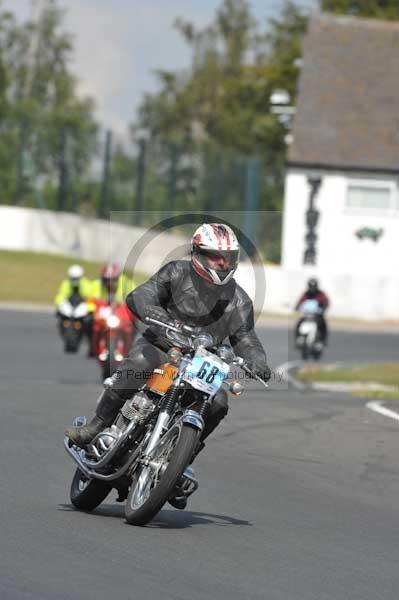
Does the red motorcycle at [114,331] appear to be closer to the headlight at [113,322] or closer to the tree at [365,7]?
the headlight at [113,322]

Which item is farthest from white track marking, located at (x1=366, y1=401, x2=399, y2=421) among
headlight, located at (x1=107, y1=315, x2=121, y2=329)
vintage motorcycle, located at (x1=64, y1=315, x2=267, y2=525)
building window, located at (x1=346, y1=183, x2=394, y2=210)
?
building window, located at (x1=346, y1=183, x2=394, y2=210)

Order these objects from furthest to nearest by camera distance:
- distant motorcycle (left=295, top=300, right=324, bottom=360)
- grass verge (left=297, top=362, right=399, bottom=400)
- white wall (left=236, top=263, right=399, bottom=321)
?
1. white wall (left=236, top=263, right=399, bottom=321)
2. distant motorcycle (left=295, top=300, right=324, bottom=360)
3. grass verge (left=297, top=362, right=399, bottom=400)

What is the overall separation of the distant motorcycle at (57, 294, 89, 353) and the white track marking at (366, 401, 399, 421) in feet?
26.6

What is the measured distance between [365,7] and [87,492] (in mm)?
60525

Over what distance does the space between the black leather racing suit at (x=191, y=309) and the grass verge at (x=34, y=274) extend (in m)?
34.8

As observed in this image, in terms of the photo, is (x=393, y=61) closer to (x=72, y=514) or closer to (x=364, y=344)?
(x=364, y=344)

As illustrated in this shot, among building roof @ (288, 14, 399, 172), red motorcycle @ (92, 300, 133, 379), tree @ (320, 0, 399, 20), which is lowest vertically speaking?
red motorcycle @ (92, 300, 133, 379)

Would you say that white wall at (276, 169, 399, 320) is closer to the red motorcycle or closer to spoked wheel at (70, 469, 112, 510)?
the red motorcycle

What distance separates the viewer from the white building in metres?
49.5

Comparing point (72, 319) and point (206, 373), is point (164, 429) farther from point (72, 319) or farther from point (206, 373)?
point (72, 319)

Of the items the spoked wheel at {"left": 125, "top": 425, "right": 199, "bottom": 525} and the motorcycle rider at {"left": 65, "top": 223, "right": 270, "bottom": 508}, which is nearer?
the spoked wheel at {"left": 125, "top": 425, "right": 199, "bottom": 525}

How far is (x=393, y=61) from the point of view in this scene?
5097cm

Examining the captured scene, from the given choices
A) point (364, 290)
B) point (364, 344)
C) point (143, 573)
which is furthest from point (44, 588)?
point (364, 290)

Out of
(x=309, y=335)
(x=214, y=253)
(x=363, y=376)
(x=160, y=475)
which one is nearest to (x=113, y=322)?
(x=363, y=376)
